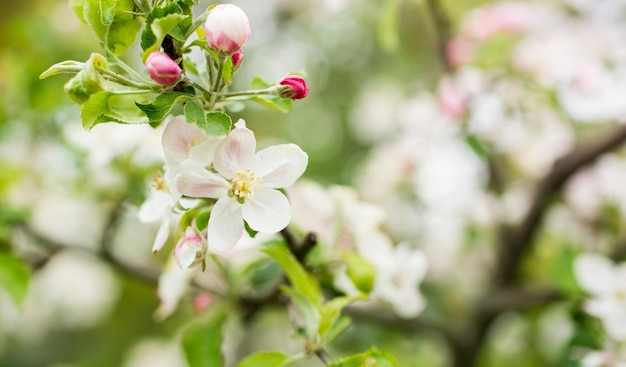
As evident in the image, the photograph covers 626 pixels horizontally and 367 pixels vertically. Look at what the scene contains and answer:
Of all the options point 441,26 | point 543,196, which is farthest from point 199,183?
point 543,196

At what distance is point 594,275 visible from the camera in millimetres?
921

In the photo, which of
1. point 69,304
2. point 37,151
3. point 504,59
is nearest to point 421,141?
point 504,59

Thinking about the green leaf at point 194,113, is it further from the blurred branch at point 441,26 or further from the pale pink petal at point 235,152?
the blurred branch at point 441,26

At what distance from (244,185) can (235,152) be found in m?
0.03

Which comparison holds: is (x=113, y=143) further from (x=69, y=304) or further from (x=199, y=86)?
(x=69, y=304)

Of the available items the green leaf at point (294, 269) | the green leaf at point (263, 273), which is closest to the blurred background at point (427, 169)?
the green leaf at point (263, 273)

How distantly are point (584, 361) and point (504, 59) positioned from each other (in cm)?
63

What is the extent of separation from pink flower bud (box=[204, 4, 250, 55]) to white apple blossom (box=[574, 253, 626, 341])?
64cm

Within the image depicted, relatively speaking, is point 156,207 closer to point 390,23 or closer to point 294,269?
point 294,269

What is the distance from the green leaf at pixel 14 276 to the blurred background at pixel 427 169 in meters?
0.03

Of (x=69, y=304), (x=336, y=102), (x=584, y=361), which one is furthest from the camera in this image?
(x=336, y=102)

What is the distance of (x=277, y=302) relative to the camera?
3.04ft

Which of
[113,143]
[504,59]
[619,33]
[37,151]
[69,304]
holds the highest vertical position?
[619,33]

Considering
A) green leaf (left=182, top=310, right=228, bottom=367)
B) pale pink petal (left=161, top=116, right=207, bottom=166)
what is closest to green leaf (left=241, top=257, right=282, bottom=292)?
green leaf (left=182, top=310, right=228, bottom=367)
